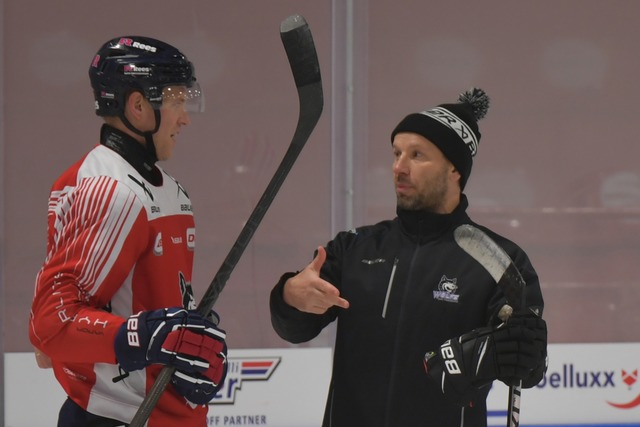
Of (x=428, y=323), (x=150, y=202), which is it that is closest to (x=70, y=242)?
(x=150, y=202)

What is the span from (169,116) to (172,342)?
49 cm

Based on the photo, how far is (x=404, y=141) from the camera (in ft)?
7.04

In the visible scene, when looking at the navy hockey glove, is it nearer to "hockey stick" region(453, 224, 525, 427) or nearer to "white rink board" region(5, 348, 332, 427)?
"hockey stick" region(453, 224, 525, 427)

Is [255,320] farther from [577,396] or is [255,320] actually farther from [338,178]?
[577,396]

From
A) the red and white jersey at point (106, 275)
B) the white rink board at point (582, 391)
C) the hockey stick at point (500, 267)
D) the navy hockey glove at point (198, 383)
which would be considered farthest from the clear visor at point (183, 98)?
the white rink board at point (582, 391)

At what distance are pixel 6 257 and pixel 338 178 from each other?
1.45 m

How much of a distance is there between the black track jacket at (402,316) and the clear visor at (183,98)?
41 cm

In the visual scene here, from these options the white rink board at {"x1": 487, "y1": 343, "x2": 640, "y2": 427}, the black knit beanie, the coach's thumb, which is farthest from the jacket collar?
the white rink board at {"x1": 487, "y1": 343, "x2": 640, "y2": 427}

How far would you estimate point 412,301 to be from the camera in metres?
2.04

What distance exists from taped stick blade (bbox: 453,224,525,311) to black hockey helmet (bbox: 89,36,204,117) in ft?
2.24

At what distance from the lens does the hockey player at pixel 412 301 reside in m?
1.96

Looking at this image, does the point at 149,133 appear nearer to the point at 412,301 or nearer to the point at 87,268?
the point at 87,268

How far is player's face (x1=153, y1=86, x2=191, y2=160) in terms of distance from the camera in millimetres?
1958

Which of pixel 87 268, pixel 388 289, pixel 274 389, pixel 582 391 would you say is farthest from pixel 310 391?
pixel 87 268
